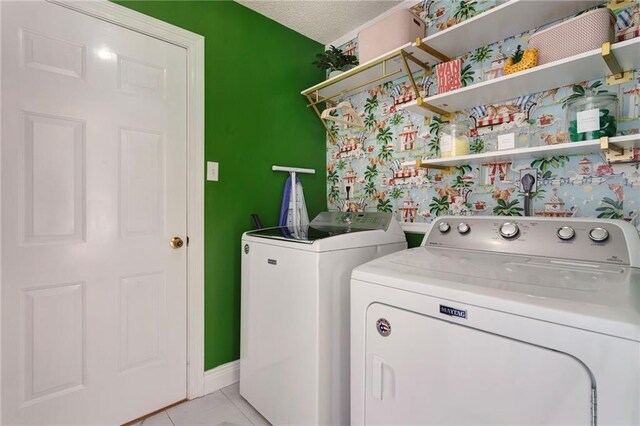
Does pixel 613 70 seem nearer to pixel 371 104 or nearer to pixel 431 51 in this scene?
pixel 431 51

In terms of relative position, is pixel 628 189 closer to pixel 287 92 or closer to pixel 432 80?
pixel 432 80

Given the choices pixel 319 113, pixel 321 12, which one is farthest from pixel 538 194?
pixel 321 12

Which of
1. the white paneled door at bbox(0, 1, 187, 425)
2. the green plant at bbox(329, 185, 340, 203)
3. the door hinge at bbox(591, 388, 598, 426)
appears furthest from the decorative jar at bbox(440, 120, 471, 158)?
the white paneled door at bbox(0, 1, 187, 425)

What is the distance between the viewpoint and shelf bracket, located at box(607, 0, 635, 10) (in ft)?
4.24

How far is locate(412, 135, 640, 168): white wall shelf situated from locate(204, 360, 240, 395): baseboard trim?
5.43 feet

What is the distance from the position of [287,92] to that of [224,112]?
0.55m

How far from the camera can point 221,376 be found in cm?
194

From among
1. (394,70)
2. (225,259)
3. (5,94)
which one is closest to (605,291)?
(394,70)

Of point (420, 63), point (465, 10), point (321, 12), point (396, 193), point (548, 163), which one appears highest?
point (321, 12)

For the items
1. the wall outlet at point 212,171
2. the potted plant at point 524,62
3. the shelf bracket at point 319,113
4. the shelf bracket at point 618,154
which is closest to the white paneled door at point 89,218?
the wall outlet at point 212,171

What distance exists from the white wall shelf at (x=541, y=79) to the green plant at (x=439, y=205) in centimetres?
51

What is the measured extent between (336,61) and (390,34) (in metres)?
0.46

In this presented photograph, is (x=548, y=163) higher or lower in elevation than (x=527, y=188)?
higher

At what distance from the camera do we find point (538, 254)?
1249mm
